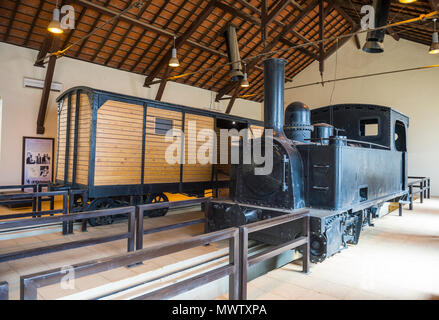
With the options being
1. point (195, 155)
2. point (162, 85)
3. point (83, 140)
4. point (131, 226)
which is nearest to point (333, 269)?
point (131, 226)

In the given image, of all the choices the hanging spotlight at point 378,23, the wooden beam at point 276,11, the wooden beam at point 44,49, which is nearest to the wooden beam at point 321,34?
the wooden beam at point 276,11

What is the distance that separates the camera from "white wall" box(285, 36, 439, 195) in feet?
42.2

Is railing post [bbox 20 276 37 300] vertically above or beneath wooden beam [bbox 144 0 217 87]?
beneath

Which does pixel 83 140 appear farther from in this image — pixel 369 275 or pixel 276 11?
pixel 276 11

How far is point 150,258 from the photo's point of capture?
6.30ft

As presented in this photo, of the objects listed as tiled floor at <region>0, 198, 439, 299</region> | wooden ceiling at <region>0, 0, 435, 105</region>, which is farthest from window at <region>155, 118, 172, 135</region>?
wooden ceiling at <region>0, 0, 435, 105</region>

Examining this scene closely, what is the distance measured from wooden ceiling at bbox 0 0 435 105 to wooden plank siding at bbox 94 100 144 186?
14.0 feet

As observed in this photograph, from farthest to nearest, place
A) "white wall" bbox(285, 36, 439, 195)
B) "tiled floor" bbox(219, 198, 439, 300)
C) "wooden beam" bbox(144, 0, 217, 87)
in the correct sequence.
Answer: "white wall" bbox(285, 36, 439, 195) < "wooden beam" bbox(144, 0, 217, 87) < "tiled floor" bbox(219, 198, 439, 300)

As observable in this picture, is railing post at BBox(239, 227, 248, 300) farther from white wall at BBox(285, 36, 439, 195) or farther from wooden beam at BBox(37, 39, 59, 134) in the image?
white wall at BBox(285, 36, 439, 195)

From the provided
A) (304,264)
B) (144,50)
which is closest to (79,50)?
(144,50)

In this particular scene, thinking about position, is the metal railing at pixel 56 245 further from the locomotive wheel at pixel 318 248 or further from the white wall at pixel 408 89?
the white wall at pixel 408 89

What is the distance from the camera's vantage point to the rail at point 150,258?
1582mm

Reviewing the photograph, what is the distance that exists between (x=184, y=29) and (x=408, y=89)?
10.6 m
